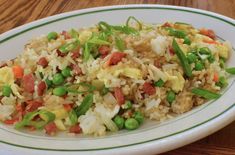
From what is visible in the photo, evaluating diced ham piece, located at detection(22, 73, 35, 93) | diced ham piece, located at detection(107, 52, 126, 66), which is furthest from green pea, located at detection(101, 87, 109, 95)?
diced ham piece, located at detection(22, 73, 35, 93)

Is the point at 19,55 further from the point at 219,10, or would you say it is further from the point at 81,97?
the point at 219,10

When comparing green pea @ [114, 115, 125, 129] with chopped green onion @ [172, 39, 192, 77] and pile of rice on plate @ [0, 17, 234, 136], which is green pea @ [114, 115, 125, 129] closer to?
pile of rice on plate @ [0, 17, 234, 136]

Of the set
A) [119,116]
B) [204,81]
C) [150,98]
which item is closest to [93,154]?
[119,116]

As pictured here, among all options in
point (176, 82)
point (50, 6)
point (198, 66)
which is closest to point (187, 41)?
point (198, 66)

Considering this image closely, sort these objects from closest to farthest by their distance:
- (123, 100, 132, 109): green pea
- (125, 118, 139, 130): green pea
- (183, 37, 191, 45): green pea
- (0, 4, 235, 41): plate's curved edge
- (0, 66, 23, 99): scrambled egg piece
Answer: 1. (125, 118, 139, 130): green pea
2. (123, 100, 132, 109): green pea
3. (0, 66, 23, 99): scrambled egg piece
4. (183, 37, 191, 45): green pea
5. (0, 4, 235, 41): plate's curved edge

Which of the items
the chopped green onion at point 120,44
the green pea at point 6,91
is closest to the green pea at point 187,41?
the chopped green onion at point 120,44

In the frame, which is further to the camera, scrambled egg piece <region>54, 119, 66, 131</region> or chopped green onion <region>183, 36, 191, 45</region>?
chopped green onion <region>183, 36, 191, 45</region>

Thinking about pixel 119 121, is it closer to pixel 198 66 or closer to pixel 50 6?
pixel 198 66
